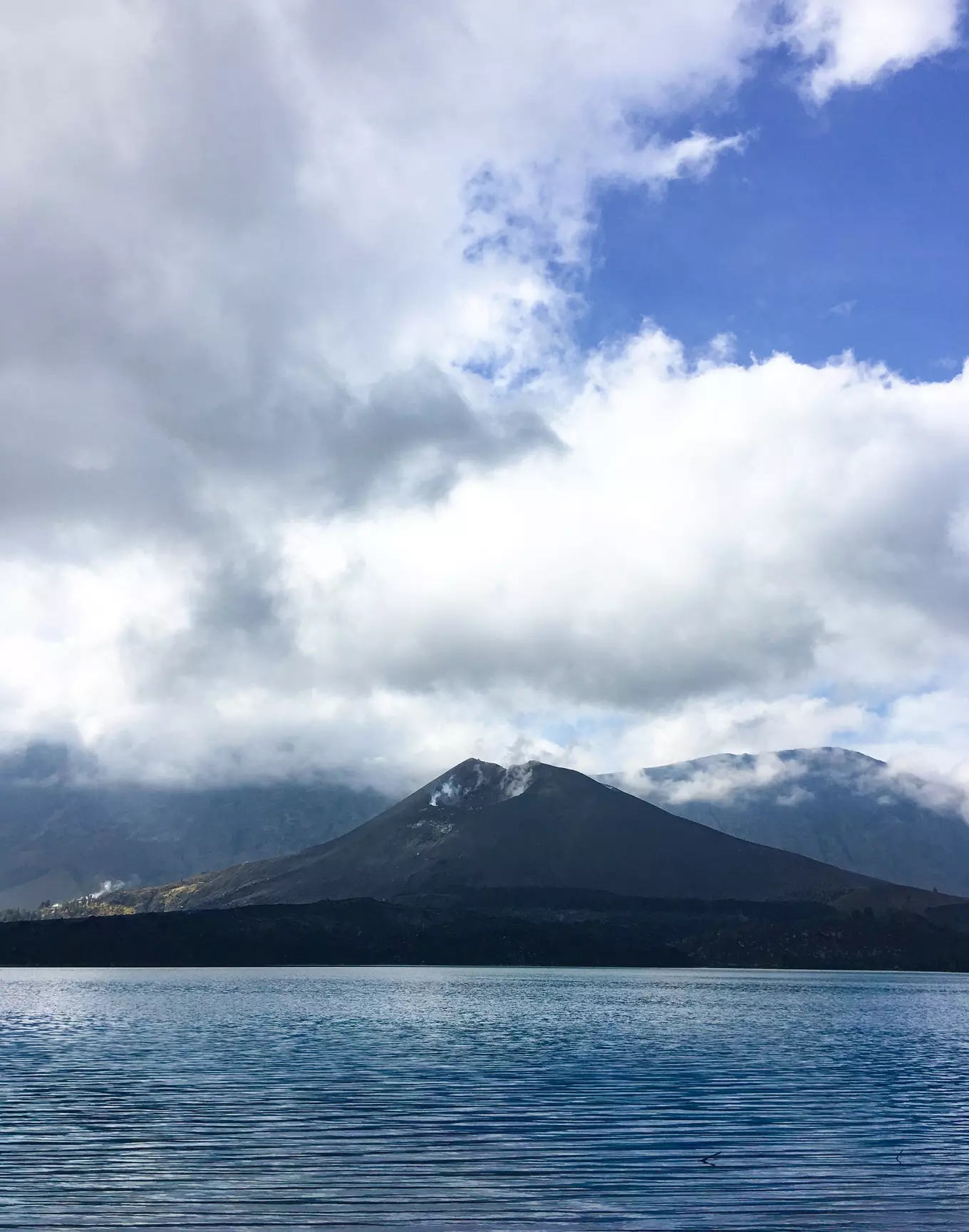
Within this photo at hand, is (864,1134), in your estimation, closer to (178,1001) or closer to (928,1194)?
(928,1194)

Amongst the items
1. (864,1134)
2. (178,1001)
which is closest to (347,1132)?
(864,1134)

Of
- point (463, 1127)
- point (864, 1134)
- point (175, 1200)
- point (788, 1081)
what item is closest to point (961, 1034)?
point (788, 1081)

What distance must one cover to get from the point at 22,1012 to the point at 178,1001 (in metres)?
26.3

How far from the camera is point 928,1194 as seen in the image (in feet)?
116

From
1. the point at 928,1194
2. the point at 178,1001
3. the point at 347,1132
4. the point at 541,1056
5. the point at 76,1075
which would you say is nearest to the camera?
the point at 928,1194

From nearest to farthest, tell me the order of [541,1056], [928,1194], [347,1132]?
[928,1194], [347,1132], [541,1056]

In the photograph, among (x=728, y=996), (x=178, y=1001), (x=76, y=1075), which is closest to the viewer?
(x=76, y=1075)

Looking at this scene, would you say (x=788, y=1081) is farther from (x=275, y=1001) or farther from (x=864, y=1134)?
(x=275, y=1001)

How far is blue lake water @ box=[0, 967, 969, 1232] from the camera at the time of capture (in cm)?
3241

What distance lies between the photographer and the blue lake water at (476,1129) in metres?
32.4

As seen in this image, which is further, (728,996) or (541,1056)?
(728,996)

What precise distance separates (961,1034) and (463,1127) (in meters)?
78.2

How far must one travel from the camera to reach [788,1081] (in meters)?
63.9

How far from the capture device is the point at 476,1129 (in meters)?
45.4
